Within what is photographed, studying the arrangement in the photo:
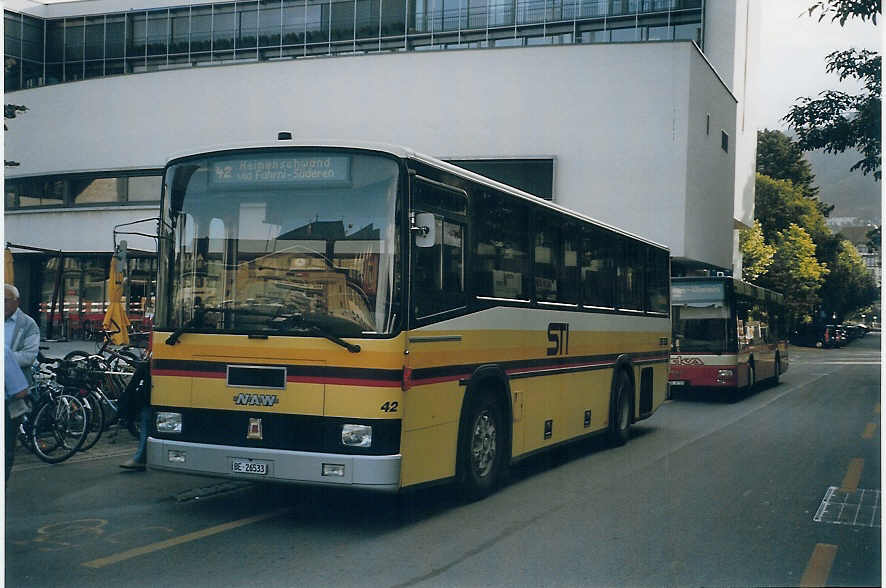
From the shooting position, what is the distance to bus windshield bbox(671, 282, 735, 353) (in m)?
21.1

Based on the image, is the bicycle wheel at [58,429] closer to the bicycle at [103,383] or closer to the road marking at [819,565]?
the bicycle at [103,383]

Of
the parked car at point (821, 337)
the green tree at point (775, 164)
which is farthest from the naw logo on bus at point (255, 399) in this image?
the green tree at point (775, 164)

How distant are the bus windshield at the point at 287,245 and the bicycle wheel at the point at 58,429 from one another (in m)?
3.71

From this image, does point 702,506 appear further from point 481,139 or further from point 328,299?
point 481,139

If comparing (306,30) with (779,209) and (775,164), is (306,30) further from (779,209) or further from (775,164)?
(775,164)

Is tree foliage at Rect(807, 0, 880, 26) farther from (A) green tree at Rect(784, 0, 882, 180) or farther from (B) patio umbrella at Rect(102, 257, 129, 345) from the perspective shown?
(B) patio umbrella at Rect(102, 257, 129, 345)

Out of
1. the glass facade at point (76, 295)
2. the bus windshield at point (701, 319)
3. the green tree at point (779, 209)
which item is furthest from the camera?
the green tree at point (779, 209)

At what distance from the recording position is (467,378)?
28.4 ft

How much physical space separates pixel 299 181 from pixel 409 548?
2.88 metres

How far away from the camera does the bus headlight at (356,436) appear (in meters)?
7.41

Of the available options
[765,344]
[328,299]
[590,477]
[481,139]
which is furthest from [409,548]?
[481,139]

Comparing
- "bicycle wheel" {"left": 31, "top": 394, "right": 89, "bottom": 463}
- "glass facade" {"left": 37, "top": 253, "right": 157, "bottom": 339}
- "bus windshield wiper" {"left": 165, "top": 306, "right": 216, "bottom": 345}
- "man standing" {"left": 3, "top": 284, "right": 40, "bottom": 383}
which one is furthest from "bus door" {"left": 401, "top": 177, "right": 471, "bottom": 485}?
"glass facade" {"left": 37, "top": 253, "right": 157, "bottom": 339}

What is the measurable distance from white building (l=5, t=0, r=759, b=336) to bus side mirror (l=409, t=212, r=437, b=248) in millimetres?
21054

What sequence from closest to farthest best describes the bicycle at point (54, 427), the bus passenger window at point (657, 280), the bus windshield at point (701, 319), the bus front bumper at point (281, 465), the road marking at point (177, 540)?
the road marking at point (177, 540)
the bus front bumper at point (281, 465)
the bicycle at point (54, 427)
the bus passenger window at point (657, 280)
the bus windshield at point (701, 319)
